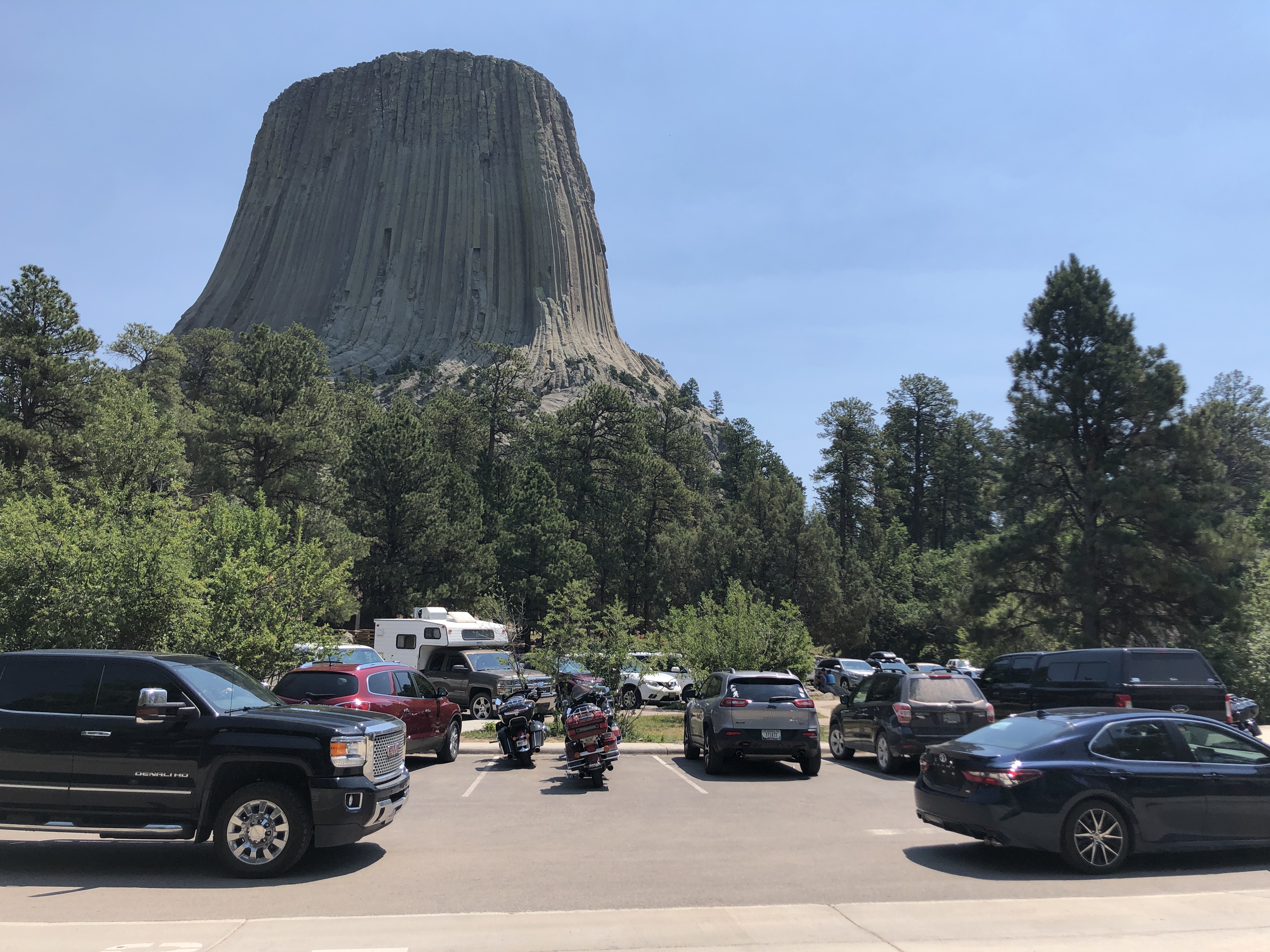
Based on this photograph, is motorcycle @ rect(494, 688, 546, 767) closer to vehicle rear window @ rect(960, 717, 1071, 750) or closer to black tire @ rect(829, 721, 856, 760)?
black tire @ rect(829, 721, 856, 760)

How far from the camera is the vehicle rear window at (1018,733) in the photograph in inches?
318

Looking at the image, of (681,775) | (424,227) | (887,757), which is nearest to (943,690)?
(887,757)

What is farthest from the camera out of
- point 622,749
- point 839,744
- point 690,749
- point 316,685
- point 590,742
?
point 622,749

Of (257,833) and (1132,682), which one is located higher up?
(1132,682)

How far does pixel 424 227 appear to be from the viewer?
121625 mm

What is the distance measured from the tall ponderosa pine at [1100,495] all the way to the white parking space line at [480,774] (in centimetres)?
2238

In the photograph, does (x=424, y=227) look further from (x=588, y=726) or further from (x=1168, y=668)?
(x=1168, y=668)

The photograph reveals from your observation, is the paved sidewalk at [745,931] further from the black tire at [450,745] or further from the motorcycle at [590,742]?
the black tire at [450,745]

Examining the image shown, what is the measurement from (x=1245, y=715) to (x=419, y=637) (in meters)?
21.9

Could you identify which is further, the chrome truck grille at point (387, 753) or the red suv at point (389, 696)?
the red suv at point (389, 696)

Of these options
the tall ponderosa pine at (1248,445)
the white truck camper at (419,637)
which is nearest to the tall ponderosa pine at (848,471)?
the tall ponderosa pine at (1248,445)

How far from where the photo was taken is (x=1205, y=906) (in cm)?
644

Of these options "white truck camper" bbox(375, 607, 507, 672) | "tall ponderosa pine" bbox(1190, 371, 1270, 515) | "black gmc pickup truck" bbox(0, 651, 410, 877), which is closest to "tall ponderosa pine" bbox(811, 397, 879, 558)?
"tall ponderosa pine" bbox(1190, 371, 1270, 515)

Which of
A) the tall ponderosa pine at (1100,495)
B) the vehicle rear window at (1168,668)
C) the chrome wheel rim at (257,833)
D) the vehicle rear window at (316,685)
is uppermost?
the tall ponderosa pine at (1100,495)
